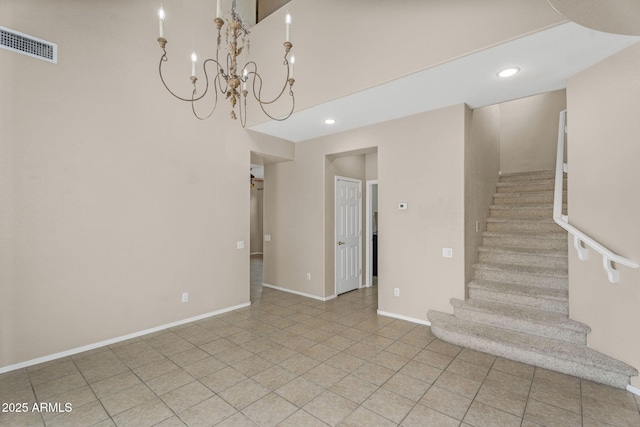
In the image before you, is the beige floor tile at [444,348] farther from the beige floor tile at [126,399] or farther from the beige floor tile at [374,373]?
the beige floor tile at [126,399]

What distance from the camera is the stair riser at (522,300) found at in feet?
10.5

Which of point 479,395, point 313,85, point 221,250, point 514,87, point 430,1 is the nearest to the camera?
point 479,395

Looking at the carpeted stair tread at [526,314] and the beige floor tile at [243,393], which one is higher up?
the carpeted stair tread at [526,314]

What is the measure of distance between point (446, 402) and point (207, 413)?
1835mm

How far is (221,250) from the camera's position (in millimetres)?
4352

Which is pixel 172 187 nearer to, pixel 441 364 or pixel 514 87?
pixel 441 364

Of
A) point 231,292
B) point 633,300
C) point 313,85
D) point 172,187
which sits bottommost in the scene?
point 231,292

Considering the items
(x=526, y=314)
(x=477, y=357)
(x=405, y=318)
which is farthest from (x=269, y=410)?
(x=526, y=314)

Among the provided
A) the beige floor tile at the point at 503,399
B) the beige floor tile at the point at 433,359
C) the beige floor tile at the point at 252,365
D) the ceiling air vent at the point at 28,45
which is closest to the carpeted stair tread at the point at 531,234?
the beige floor tile at the point at 433,359

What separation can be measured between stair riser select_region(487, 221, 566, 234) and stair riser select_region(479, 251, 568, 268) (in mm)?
558

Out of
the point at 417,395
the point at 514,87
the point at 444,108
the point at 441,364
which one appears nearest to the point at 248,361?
the point at 417,395

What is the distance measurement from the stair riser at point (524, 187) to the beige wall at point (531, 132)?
1019 millimetres

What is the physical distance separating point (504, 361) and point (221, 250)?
12.3 ft

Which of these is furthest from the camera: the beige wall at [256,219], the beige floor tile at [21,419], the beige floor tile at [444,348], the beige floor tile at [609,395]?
the beige wall at [256,219]
